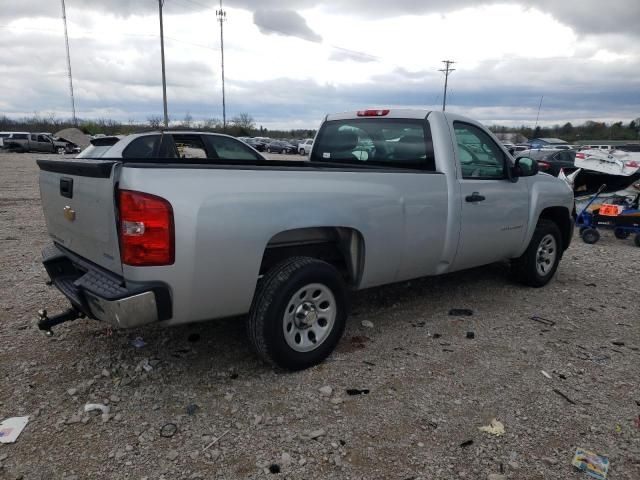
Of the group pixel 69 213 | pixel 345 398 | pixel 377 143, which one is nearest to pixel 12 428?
pixel 69 213

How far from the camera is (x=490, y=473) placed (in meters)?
2.50


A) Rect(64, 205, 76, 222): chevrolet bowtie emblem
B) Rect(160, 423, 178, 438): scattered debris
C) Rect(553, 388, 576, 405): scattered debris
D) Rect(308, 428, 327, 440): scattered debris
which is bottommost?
Rect(160, 423, 178, 438): scattered debris

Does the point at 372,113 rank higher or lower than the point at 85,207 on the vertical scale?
higher

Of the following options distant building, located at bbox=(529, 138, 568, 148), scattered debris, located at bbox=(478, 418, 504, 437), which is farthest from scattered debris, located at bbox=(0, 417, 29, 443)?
distant building, located at bbox=(529, 138, 568, 148)

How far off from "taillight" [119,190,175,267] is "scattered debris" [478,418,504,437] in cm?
209

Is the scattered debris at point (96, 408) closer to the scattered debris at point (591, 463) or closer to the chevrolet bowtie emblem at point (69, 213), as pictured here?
the chevrolet bowtie emblem at point (69, 213)

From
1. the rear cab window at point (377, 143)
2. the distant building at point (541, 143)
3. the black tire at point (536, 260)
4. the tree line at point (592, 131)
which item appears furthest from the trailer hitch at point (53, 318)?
the tree line at point (592, 131)

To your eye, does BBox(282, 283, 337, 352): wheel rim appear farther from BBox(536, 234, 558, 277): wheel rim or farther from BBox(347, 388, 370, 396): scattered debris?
Answer: BBox(536, 234, 558, 277): wheel rim

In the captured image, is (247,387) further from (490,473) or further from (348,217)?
(490,473)

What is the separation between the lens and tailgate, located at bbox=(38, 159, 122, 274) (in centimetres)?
270

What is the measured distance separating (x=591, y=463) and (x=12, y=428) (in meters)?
3.26

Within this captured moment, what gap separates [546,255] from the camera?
5.58m

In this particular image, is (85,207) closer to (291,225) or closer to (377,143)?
(291,225)

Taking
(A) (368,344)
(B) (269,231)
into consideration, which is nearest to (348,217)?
(B) (269,231)
